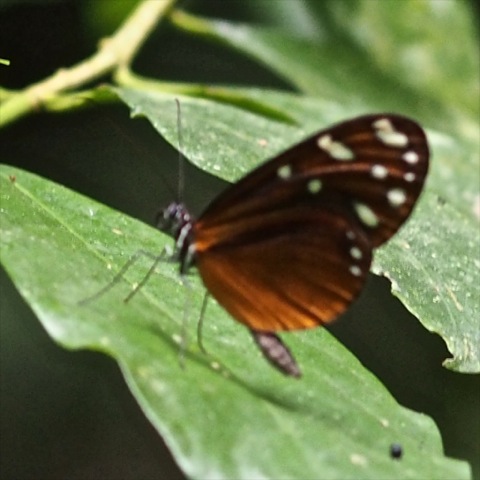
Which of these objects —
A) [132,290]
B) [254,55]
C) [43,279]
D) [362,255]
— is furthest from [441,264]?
[254,55]

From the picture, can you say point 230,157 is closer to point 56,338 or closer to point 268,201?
point 268,201

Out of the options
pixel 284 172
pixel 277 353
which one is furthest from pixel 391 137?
pixel 277 353

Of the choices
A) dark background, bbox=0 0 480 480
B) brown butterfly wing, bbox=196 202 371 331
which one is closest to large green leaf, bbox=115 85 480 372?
brown butterfly wing, bbox=196 202 371 331

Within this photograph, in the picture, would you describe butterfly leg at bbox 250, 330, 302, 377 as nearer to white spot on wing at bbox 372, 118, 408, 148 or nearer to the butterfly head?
the butterfly head

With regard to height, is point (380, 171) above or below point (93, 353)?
above

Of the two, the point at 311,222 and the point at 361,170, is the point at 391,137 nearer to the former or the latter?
the point at 361,170

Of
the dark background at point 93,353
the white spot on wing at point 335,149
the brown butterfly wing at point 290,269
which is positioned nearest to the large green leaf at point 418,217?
the brown butterfly wing at point 290,269
